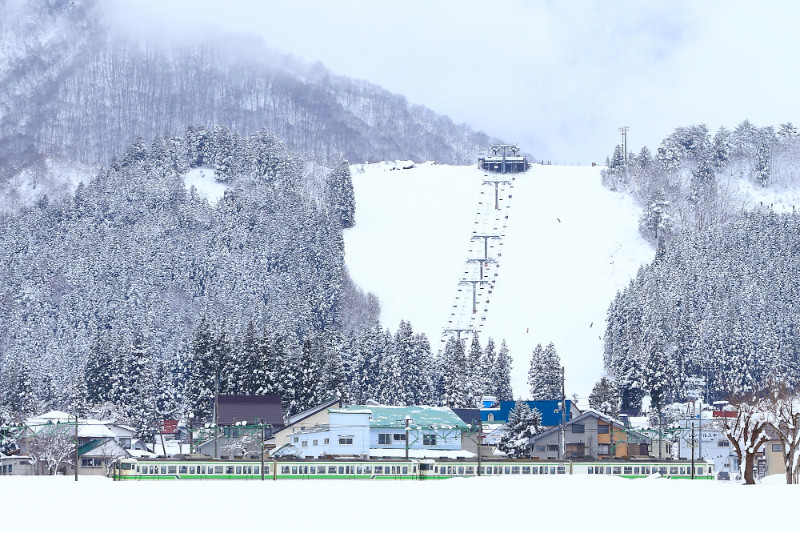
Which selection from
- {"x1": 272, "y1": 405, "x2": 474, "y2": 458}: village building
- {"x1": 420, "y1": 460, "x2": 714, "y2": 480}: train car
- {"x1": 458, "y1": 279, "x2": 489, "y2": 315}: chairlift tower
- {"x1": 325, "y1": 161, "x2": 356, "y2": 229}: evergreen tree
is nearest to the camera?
{"x1": 420, "y1": 460, "x2": 714, "y2": 480}: train car

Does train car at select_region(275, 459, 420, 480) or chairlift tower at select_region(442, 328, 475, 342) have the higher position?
chairlift tower at select_region(442, 328, 475, 342)

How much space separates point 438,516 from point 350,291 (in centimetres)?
12442

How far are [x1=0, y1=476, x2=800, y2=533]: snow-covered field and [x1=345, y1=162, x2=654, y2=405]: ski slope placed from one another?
76.9 meters

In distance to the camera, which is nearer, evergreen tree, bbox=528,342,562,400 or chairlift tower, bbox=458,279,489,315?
evergreen tree, bbox=528,342,562,400

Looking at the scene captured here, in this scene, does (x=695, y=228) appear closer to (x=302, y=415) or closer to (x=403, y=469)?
(x=302, y=415)

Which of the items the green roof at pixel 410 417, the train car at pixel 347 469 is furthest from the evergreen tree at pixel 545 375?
the train car at pixel 347 469

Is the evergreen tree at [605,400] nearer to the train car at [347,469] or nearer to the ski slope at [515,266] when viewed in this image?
the ski slope at [515,266]

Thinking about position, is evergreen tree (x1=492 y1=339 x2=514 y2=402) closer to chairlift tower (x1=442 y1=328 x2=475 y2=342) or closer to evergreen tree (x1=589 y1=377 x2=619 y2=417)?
evergreen tree (x1=589 y1=377 x2=619 y2=417)

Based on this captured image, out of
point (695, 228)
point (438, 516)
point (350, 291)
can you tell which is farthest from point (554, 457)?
→ point (695, 228)

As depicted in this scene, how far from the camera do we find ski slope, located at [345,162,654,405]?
154625 mm

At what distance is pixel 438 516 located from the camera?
150ft

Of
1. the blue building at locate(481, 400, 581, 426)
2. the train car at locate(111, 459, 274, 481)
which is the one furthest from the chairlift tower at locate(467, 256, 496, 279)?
the train car at locate(111, 459, 274, 481)

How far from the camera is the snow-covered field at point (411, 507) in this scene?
1688 inches

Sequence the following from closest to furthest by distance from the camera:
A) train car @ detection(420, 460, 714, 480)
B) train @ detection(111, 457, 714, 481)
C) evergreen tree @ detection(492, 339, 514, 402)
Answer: train @ detection(111, 457, 714, 481) → train car @ detection(420, 460, 714, 480) → evergreen tree @ detection(492, 339, 514, 402)
